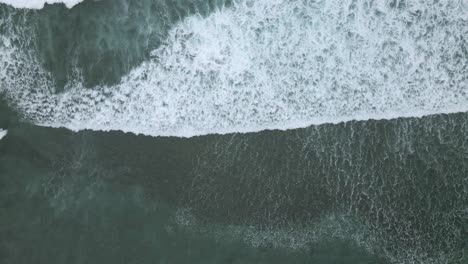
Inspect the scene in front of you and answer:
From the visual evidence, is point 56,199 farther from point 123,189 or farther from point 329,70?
point 329,70

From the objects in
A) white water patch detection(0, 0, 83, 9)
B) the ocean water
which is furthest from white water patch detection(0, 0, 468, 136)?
white water patch detection(0, 0, 83, 9)

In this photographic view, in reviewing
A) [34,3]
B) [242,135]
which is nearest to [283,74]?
[242,135]

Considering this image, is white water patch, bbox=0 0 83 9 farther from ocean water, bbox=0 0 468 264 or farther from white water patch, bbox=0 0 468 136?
white water patch, bbox=0 0 468 136

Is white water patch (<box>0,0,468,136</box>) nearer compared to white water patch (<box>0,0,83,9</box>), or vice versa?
white water patch (<box>0,0,468,136</box>)

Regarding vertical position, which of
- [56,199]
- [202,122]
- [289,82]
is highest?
[289,82]

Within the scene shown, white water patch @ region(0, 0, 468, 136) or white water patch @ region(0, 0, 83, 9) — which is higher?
white water patch @ region(0, 0, 83, 9)

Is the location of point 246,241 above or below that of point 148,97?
below

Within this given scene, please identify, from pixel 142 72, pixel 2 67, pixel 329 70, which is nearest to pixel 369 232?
pixel 329 70
